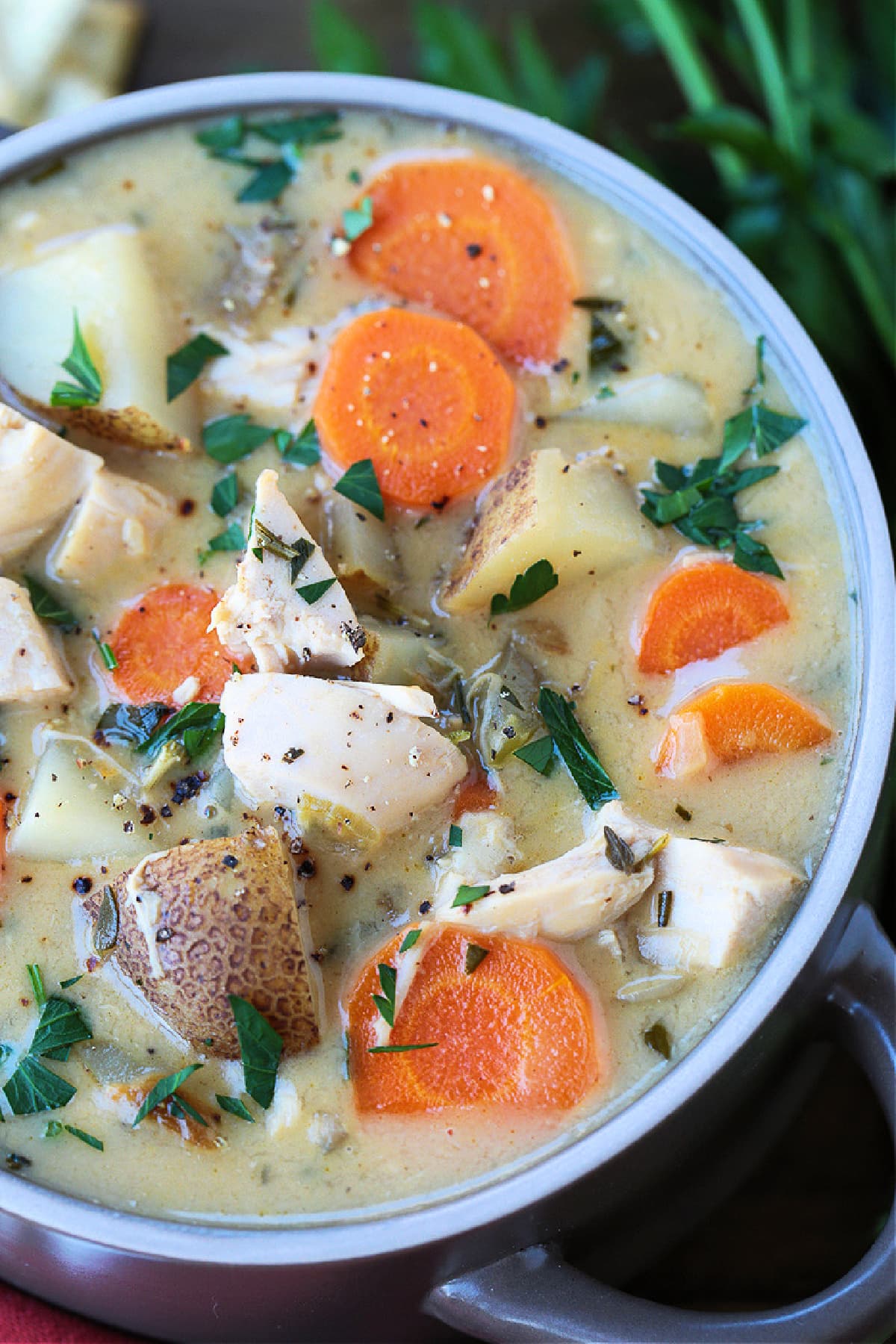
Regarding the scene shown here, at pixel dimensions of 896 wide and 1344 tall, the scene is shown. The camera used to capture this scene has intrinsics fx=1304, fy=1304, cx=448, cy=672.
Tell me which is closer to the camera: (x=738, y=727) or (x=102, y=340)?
(x=738, y=727)

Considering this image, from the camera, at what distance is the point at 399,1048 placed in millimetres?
1619

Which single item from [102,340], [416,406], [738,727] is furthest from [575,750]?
[102,340]

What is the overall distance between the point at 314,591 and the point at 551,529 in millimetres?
333

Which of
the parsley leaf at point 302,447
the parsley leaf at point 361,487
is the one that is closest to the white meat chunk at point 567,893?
the parsley leaf at point 361,487

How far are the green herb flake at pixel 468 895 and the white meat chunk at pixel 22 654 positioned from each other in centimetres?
62

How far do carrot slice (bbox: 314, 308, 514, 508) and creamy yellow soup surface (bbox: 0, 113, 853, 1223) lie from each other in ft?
0.15

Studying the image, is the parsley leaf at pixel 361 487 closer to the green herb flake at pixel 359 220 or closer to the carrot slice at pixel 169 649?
the carrot slice at pixel 169 649

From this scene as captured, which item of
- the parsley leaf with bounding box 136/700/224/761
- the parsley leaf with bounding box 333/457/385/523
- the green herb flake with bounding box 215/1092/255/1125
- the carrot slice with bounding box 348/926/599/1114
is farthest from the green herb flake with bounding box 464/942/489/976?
the parsley leaf with bounding box 333/457/385/523

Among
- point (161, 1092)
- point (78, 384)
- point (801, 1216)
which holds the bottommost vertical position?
point (801, 1216)

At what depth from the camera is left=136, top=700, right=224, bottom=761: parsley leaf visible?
1.78m

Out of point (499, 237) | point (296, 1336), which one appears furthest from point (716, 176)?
point (296, 1336)

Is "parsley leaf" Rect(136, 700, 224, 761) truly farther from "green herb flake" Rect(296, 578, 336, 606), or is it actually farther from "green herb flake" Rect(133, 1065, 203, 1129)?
"green herb flake" Rect(133, 1065, 203, 1129)

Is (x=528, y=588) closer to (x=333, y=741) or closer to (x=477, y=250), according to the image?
(x=333, y=741)

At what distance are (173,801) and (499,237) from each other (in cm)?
98
